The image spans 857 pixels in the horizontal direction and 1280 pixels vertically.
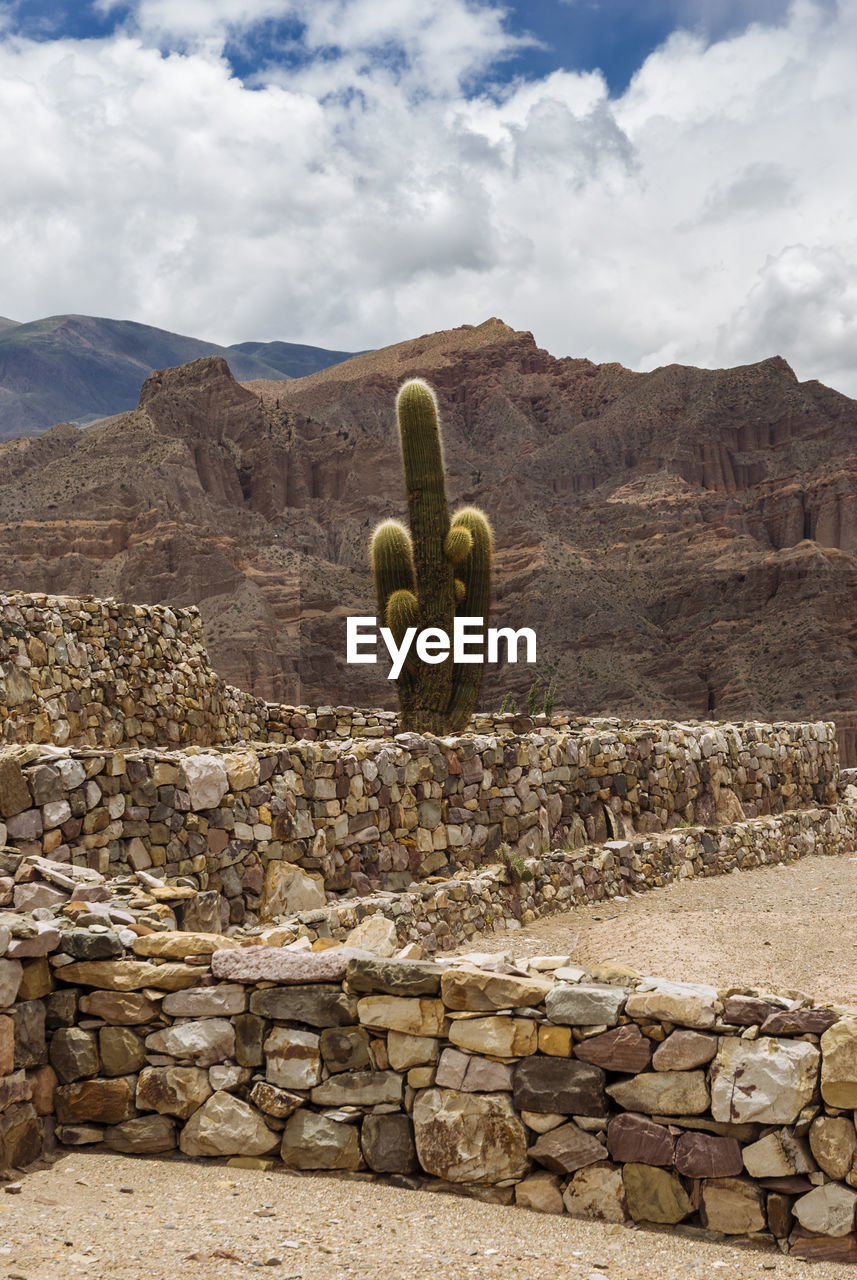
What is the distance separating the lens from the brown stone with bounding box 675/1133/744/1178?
Result: 4.29m

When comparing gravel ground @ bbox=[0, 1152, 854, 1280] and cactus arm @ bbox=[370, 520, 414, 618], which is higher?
cactus arm @ bbox=[370, 520, 414, 618]


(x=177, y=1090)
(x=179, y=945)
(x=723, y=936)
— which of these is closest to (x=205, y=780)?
(x=179, y=945)

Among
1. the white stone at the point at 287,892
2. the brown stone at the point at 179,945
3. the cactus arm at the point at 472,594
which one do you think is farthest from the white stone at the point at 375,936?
the cactus arm at the point at 472,594

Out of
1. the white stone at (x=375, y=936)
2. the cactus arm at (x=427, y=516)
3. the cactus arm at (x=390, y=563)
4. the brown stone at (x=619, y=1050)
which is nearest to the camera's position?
the brown stone at (x=619, y=1050)

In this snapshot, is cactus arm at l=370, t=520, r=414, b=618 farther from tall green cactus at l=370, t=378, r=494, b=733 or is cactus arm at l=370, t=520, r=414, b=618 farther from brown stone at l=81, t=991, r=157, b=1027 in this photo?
brown stone at l=81, t=991, r=157, b=1027

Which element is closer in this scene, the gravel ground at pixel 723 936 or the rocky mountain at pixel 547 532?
the gravel ground at pixel 723 936

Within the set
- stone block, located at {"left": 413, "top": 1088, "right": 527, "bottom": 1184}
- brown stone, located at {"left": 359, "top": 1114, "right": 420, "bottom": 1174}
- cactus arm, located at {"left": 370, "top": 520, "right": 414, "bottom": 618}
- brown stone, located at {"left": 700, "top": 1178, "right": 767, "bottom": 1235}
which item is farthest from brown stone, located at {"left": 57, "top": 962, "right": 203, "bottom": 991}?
cactus arm, located at {"left": 370, "top": 520, "right": 414, "bottom": 618}

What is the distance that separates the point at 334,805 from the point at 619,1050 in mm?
5154

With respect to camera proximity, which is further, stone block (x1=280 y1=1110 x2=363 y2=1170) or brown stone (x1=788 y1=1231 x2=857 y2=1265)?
stone block (x1=280 y1=1110 x2=363 y2=1170)

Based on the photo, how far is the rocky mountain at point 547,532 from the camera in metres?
72.3

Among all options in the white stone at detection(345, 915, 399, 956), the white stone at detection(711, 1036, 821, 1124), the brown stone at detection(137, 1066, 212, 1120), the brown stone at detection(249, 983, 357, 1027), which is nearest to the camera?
the white stone at detection(711, 1036, 821, 1124)

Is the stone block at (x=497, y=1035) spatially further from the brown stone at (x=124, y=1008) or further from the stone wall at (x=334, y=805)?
the stone wall at (x=334, y=805)

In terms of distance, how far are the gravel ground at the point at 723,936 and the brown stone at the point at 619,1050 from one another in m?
2.88

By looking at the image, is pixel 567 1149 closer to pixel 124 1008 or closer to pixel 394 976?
pixel 394 976
